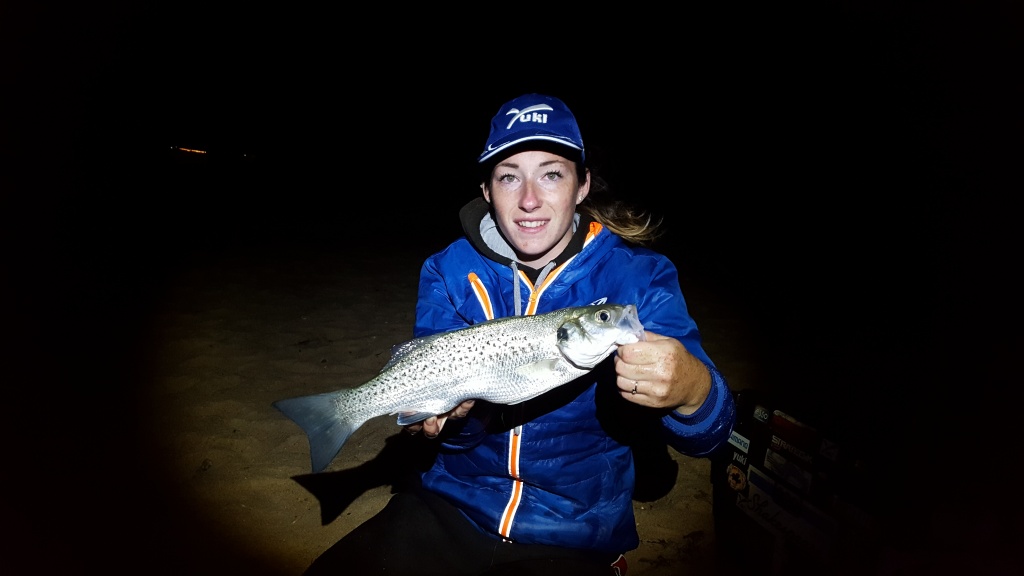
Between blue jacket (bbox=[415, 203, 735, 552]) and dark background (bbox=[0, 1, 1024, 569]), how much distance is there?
1018mm

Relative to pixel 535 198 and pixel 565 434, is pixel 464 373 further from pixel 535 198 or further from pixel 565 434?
pixel 535 198

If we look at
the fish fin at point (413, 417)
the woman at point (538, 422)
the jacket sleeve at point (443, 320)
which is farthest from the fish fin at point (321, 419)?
the jacket sleeve at point (443, 320)

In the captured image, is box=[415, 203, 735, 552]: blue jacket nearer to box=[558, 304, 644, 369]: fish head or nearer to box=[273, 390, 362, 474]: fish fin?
box=[558, 304, 644, 369]: fish head

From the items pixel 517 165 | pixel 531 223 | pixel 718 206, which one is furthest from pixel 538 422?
pixel 718 206

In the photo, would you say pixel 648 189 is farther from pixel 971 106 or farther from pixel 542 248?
pixel 542 248

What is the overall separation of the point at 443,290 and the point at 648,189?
2832cm

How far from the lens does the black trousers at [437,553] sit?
7.22 feet

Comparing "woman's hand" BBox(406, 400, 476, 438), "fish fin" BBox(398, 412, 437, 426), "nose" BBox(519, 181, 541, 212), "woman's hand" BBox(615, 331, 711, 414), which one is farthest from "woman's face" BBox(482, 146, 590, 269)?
"fish fin" BBox(398, 412, 437, 426)

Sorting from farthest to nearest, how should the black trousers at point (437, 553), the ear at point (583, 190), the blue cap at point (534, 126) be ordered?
the ear at point (583, 190) → the blue cap at point (534, 126) → the black trousers at point (437, 553)

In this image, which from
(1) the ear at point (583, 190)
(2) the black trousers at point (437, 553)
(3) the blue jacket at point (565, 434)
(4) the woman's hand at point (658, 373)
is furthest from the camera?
(1) the ear at point (583, 190)

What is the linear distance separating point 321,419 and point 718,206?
2623 cm

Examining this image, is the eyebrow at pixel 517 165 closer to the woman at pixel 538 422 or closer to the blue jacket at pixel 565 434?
the woman at pixel 538 422

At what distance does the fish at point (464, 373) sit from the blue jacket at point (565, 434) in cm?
28

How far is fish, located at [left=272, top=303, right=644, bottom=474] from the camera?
2.22m
